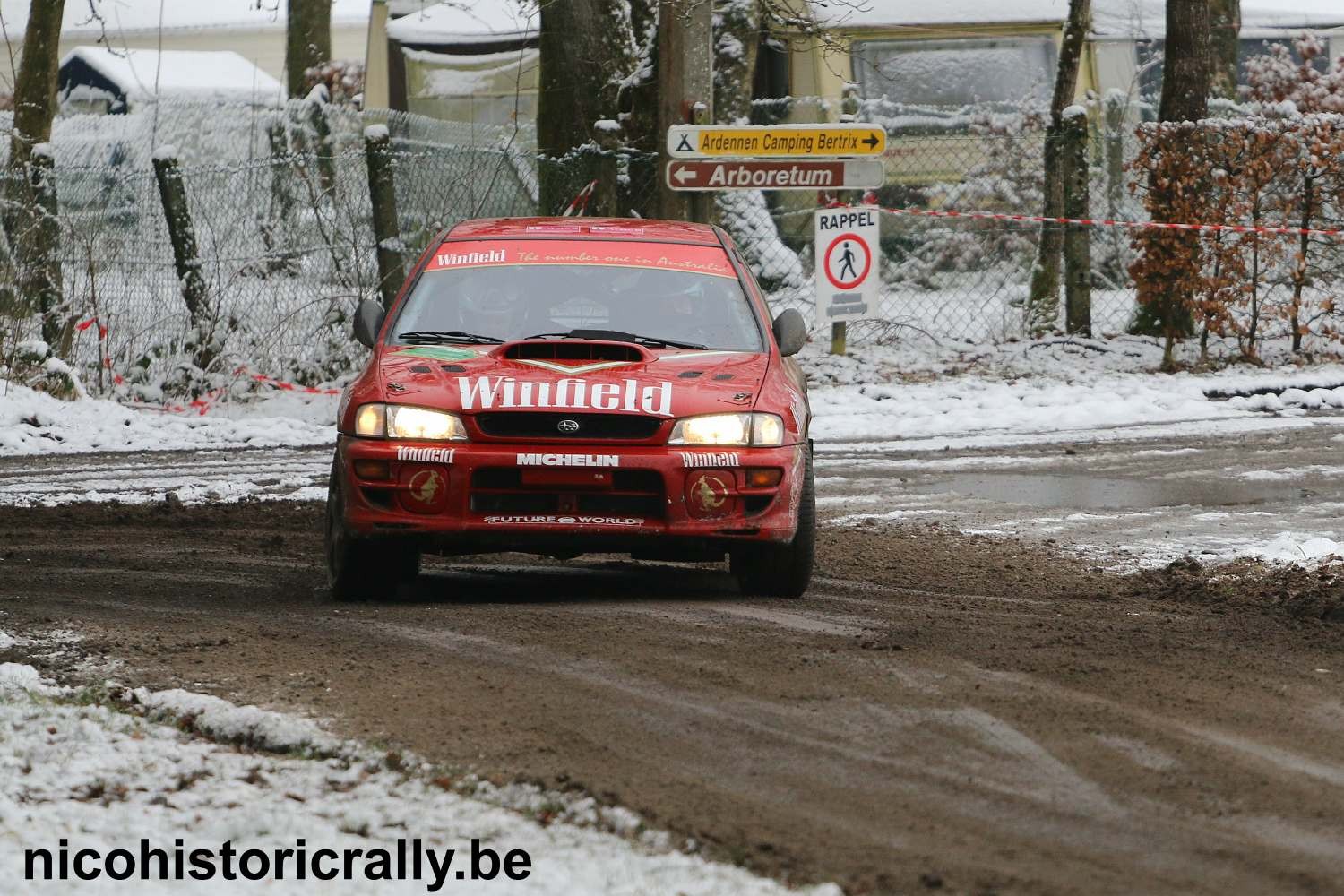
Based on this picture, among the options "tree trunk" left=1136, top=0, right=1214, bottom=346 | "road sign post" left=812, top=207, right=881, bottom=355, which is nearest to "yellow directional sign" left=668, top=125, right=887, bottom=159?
"road sign post" left=812, top=207, right=881, bottom=355

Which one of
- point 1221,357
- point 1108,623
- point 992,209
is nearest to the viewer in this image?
point 1108,623

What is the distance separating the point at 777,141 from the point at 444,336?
7.11m

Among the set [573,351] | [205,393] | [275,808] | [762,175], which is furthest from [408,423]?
[205,393]

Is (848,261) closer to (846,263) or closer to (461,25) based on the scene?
(846,263)

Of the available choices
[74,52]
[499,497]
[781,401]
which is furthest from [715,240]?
[74,52]

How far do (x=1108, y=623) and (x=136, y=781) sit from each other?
3754 mm

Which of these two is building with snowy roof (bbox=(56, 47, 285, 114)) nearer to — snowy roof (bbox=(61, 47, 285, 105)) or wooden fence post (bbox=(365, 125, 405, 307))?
snowy roof (bbox=(61, 47, 285, 105))

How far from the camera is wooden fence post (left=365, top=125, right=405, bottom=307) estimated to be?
1728cm

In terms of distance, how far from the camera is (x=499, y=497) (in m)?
7.41

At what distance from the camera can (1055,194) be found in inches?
736

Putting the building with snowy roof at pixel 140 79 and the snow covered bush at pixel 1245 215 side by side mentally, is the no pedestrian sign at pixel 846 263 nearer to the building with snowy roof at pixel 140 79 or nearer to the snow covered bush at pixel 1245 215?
the snow covered bush at pixel 1245 215

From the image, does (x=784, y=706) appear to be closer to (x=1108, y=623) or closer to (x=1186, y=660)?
(x=1186, y=660)

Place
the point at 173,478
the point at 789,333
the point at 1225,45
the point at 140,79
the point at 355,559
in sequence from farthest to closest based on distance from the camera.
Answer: the point at 140,79 < the point at 1225,45 < the point at 173,478 < the point at 789,333 < the point at 355,559

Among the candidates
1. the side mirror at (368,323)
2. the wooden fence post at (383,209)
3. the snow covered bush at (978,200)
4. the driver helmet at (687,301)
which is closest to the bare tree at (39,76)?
the wooden fence post at (383,209)
